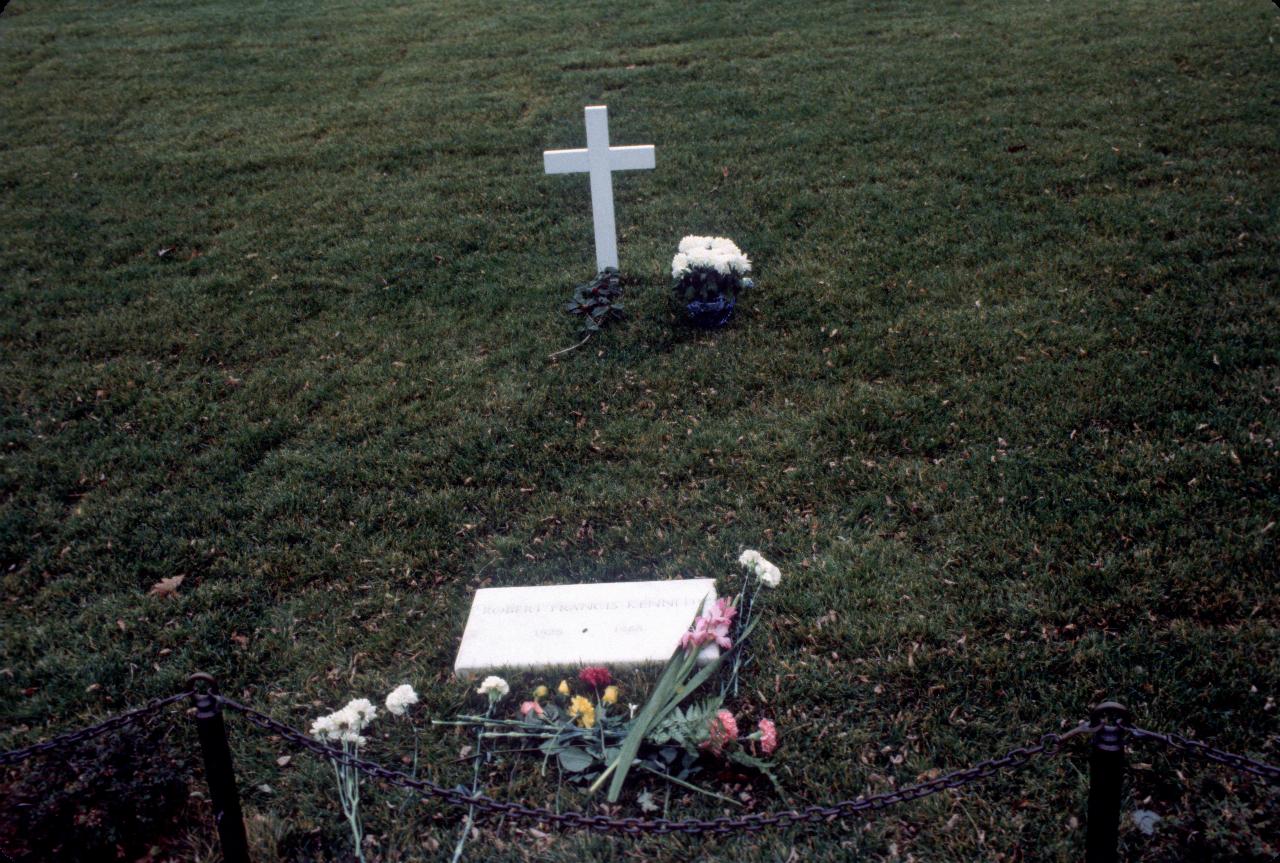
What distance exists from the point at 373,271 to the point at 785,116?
211 inches

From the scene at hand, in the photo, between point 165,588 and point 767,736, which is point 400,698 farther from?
point 165,588

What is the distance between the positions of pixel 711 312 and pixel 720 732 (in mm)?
3805

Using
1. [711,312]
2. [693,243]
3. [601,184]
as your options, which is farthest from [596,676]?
[601,184]

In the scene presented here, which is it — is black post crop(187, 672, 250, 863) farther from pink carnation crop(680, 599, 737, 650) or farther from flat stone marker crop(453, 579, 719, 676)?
pink carnation crop(680, 599, 737, 650)

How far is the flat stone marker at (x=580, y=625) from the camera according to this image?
415 cm

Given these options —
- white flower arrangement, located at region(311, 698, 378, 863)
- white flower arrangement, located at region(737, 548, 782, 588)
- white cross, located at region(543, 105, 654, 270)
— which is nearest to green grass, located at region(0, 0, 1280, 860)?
white flower arrangement, located at region(311, 698, 378, 863)

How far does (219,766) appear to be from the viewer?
279 centimetres

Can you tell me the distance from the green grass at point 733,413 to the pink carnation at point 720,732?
23cm

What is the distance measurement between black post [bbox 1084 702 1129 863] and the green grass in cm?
74

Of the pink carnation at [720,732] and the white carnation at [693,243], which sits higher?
the white carnation at [693,243]

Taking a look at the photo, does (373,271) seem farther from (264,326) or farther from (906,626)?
(906,626)

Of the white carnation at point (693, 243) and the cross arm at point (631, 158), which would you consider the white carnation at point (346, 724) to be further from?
the cross arm at point (631, 158)

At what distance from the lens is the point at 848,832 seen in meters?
3.42

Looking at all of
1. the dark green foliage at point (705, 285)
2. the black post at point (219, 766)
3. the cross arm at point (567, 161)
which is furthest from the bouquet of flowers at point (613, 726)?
the cross arm at point (567, 161)
